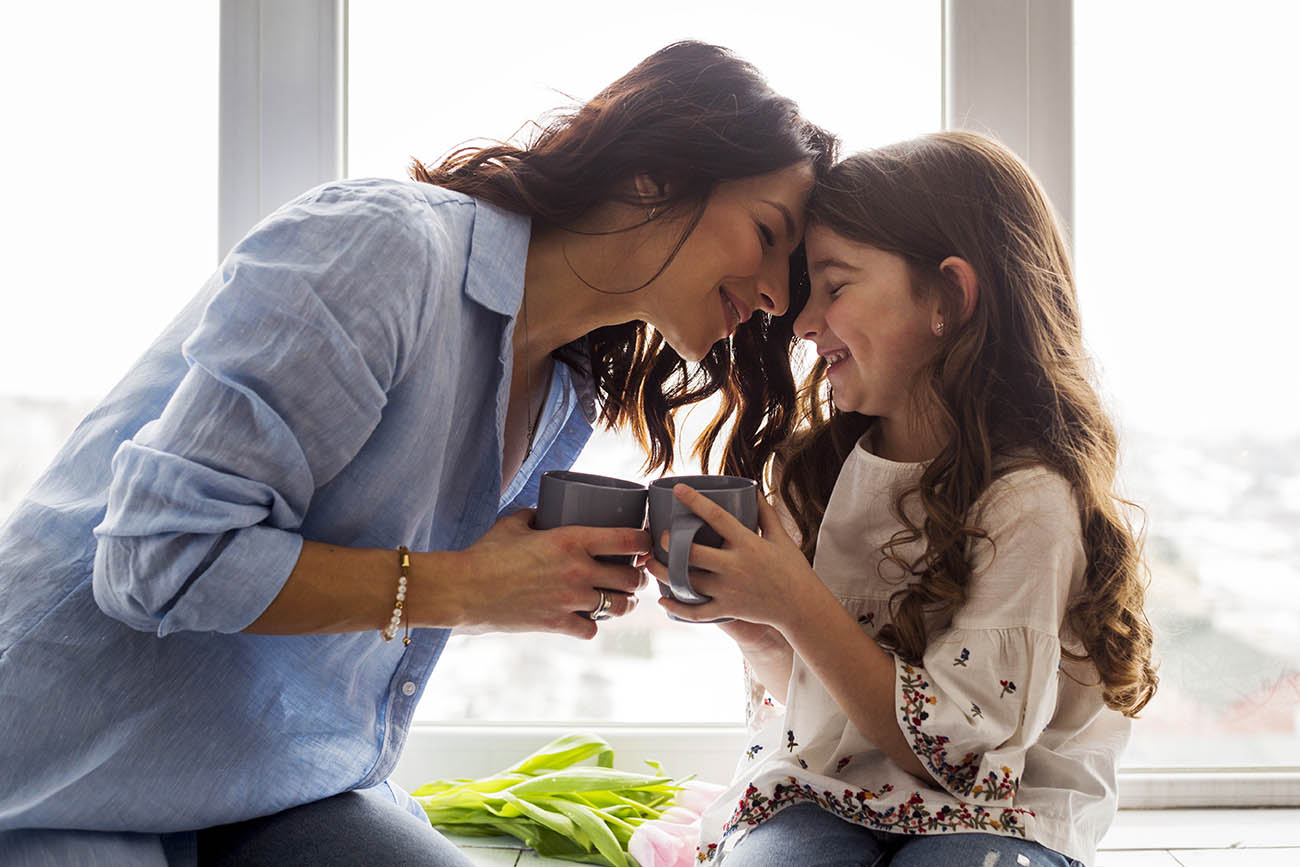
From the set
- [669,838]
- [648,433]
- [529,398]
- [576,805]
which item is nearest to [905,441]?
[648,433]

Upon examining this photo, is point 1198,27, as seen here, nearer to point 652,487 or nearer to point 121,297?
point 652,487

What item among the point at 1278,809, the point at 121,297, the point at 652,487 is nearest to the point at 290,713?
the point at 652,487

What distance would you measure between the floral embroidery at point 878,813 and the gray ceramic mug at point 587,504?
33cm

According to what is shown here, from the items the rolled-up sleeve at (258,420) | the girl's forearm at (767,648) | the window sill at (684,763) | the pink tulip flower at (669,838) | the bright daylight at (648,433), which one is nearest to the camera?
the rolled-up sleeve at (258,420)

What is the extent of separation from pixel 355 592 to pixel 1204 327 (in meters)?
A: 1.48

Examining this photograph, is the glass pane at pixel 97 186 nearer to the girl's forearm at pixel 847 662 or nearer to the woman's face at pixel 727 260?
the woman's face at pixel 727 260

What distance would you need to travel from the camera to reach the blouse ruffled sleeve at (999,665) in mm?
1101

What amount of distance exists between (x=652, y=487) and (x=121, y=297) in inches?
44.2

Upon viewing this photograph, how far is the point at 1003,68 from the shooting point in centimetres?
172

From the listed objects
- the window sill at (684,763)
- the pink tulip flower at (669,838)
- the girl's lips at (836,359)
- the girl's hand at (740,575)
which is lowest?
the window sill at (684,763)

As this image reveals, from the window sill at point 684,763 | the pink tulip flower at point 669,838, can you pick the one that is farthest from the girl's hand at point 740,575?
the window sill at point 684,763

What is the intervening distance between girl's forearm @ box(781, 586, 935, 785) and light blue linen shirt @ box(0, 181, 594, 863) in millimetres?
375

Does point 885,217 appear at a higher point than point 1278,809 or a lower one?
higher

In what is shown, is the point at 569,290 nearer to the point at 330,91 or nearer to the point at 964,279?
the point at 964,279
